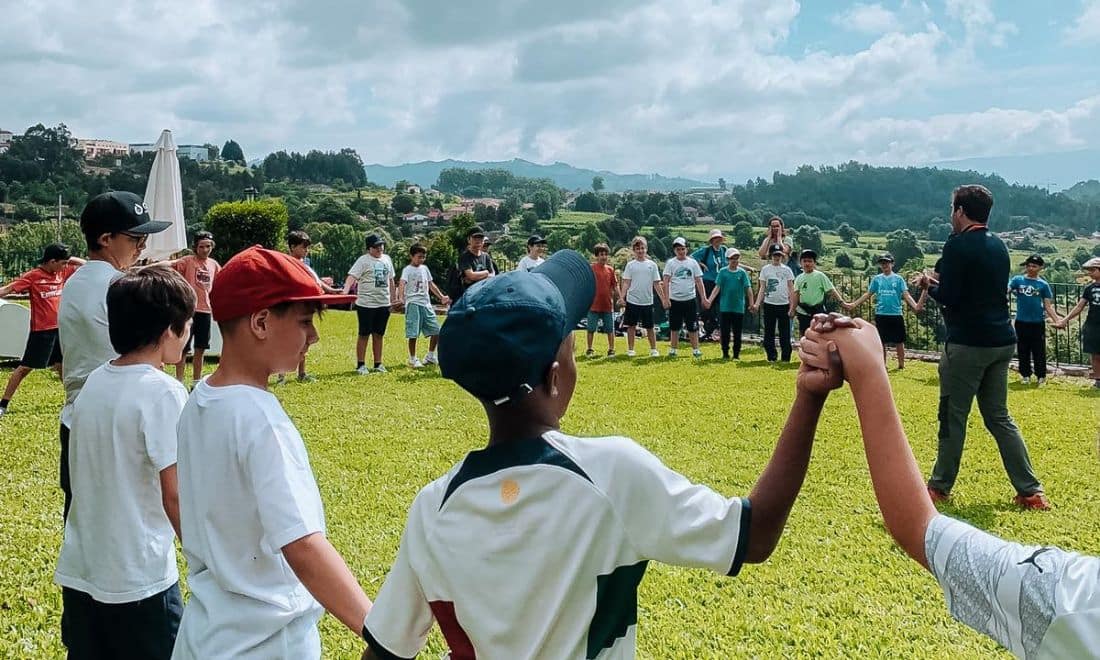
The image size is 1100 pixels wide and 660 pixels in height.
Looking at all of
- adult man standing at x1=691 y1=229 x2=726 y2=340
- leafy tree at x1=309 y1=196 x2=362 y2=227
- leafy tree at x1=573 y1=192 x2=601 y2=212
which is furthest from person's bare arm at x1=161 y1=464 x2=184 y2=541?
leafy tree at x1=573 y1=192 x2=601 y2=212

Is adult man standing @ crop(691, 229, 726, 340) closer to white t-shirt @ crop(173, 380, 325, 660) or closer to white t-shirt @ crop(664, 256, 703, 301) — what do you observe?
white t-shirt @ crop(664, 256, 703, 301)

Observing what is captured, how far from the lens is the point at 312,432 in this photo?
8516 millimetres

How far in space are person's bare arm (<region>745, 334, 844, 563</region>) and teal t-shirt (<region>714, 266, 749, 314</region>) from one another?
1265 centimetres

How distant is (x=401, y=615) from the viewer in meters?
1.64

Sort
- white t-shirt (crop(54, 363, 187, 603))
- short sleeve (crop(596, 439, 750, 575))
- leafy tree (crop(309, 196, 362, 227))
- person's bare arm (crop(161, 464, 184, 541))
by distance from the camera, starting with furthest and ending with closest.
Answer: leafy tree (crop(309, 196, 362, 227)) < white t-shirt (crop(54, 363, 187, 603)) < person's bare arm (crop(161, 464, 184, 541)) < short sleeve (crop(596, 439, 750, 575))

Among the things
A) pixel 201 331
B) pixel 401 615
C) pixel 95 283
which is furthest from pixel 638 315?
pixel 401 615

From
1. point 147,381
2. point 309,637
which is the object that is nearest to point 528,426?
point 309,637

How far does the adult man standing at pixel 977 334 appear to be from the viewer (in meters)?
5.74

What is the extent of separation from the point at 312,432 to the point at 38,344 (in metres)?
3.39

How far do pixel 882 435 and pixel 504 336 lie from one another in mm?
687

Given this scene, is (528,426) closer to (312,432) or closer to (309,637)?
(309,637)

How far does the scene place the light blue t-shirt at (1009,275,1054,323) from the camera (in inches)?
486

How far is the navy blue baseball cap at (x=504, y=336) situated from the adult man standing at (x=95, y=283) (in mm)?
2880

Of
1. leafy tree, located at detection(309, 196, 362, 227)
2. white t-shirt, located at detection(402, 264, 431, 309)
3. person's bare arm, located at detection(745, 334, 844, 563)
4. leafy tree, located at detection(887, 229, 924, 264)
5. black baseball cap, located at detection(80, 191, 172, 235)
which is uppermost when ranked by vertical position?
leafy tree, located at detection(309, 196, 362, 227)
